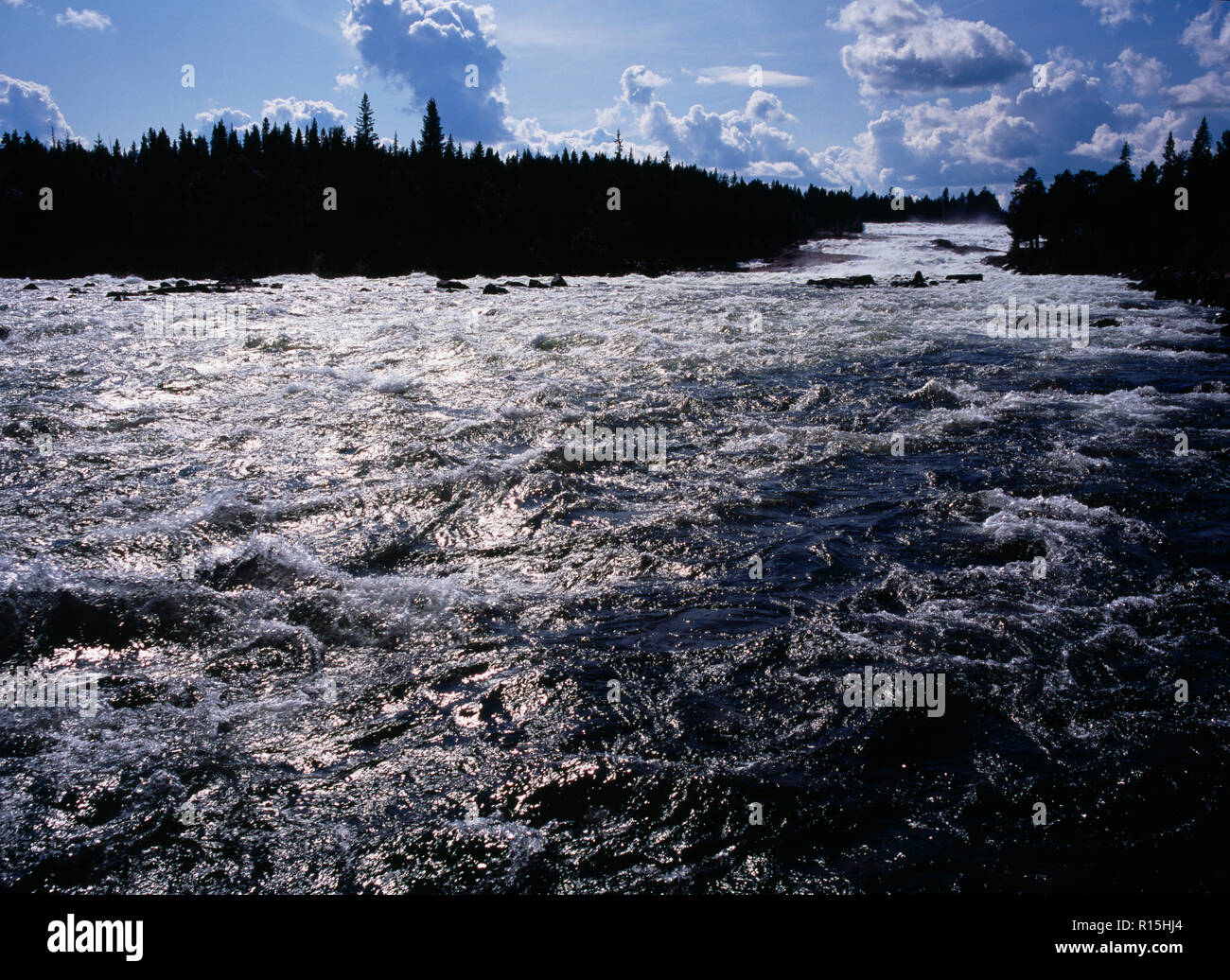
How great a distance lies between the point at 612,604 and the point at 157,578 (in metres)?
4.10

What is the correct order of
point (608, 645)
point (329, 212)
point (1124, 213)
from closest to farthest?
point (608, 645) → point (1124, 213) → point (329, 212)

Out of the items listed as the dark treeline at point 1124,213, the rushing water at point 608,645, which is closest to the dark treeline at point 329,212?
the dark treeline at point 1124,213

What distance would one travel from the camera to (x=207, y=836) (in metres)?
3.97

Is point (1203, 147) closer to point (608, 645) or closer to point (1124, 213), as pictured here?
point (1124, 213)

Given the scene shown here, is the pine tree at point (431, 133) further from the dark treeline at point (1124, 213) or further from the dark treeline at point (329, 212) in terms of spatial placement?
the dark treeline at point (1124, 213)

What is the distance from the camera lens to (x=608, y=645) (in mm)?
5801

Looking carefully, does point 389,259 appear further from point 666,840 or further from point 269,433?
point 666,840

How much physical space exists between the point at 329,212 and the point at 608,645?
86828 millimetres

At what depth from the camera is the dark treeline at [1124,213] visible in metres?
63.3

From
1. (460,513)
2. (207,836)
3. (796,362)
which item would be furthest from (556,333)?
(207,836)

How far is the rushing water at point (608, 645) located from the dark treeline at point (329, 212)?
61865mm

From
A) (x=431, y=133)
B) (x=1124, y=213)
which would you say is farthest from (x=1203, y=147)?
(x=431, y=133)
